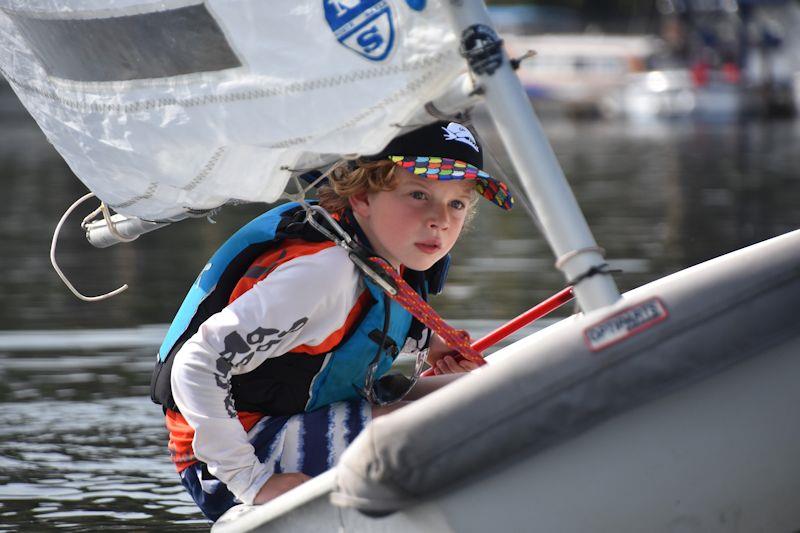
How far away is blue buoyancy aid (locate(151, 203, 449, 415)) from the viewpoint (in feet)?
9.77

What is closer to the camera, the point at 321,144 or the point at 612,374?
the point at 612,374

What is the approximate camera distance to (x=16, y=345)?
6.21 meters

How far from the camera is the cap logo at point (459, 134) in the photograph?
3.00 meters

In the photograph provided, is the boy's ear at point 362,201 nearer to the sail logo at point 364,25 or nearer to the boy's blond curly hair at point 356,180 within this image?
the boy's blond curly hair at point 356,180

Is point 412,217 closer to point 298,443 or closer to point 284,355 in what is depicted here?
point 284,355

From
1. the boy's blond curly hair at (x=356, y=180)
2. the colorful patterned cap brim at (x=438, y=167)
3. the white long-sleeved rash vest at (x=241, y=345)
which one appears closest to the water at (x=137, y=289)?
the white long-sleeved rash vest at (x=241, y=345)

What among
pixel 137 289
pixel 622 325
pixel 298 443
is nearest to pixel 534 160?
pixel 622 325

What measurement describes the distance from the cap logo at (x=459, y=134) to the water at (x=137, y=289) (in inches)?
53.3

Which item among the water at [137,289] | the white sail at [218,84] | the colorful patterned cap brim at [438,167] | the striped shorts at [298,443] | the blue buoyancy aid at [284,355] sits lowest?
the water at [137,289]

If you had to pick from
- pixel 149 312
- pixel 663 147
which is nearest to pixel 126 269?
pixel 149 312

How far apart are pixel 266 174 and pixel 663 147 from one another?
21646mm

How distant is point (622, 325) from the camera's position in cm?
234

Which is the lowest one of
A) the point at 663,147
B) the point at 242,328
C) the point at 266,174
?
the point at 663,147

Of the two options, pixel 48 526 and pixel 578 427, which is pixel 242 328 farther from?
pixel 48 526
